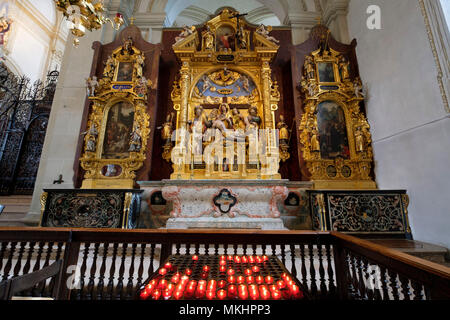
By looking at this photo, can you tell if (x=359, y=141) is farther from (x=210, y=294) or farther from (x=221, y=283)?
(x=210, y=294)

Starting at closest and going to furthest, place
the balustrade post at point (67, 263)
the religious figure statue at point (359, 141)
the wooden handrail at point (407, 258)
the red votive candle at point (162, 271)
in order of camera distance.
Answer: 1. the wooden handrail at point (407, 258)
2. the red votive candle at point (162, 271)
3. the balustrade post at point (67, 263)
4. the religious figure statue at point (359, 141)

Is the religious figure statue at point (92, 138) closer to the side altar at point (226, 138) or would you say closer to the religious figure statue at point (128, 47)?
the side altar at point (226, 138)

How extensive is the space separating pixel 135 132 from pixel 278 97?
445cm

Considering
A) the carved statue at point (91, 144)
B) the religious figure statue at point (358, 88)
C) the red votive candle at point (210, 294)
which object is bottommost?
the red votive candle at point (210, 294)

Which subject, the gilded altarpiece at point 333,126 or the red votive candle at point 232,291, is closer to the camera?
the red votive candle at point 232,291

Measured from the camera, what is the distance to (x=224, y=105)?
6641mm

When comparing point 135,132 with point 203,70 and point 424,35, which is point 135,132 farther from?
point 424,35

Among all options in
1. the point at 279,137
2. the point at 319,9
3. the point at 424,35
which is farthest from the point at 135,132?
the point at 319,9

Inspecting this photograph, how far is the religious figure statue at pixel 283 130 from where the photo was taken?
650 cm

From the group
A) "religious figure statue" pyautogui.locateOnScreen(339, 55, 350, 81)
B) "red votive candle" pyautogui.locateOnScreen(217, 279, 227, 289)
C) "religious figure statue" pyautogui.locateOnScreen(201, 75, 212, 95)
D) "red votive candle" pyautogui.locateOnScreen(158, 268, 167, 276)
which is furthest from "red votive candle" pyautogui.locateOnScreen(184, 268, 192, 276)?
"religious figure statue" pyautogui.locateOnScreen(339, 55, 350, 81)

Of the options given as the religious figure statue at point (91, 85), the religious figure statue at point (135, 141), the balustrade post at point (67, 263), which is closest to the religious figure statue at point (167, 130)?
the religious figure statue at point (135, 141)

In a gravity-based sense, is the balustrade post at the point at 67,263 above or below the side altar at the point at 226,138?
below

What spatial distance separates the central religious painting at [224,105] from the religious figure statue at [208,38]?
0.03 meters
